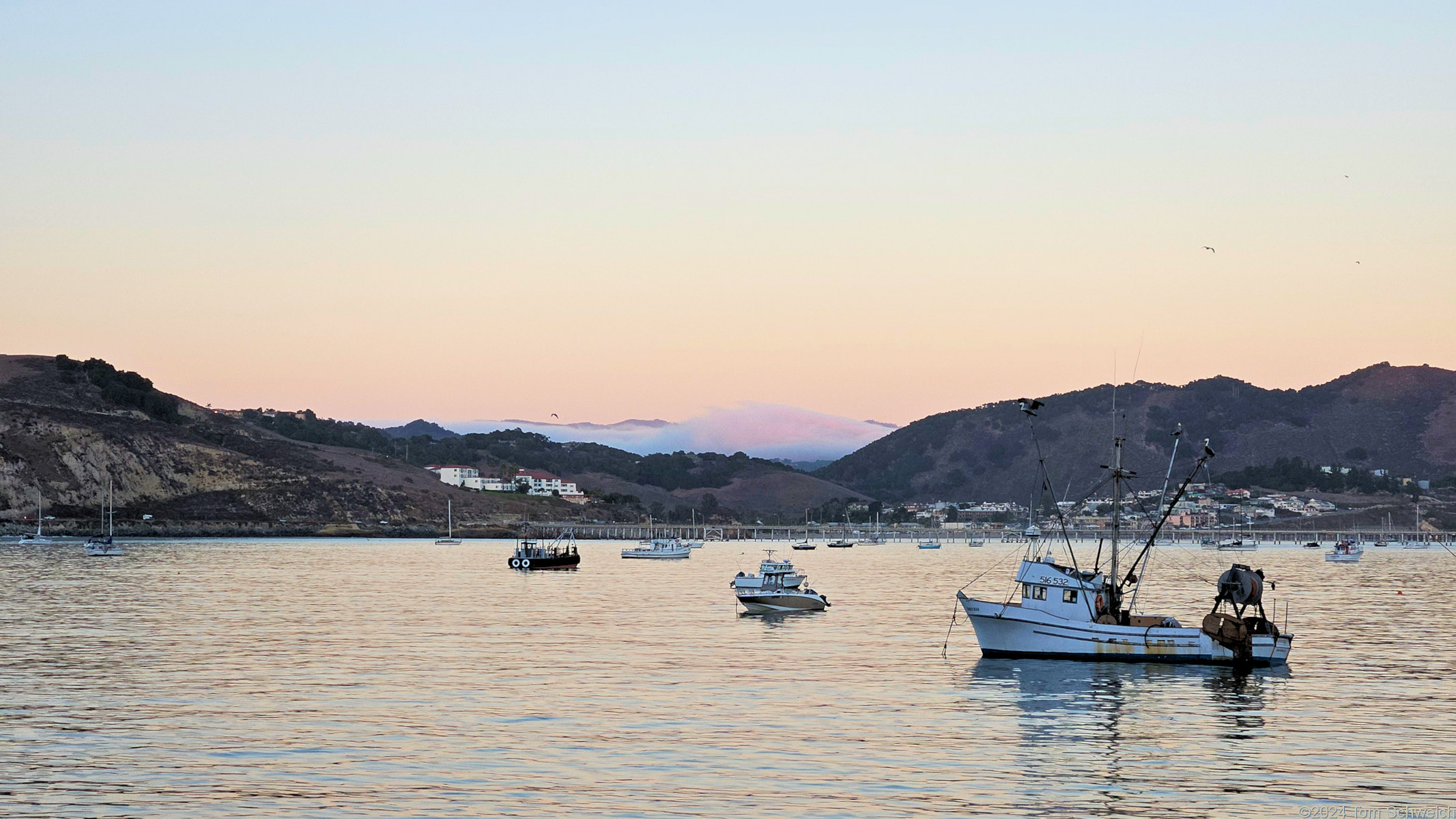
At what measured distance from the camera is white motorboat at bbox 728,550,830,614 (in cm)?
9481

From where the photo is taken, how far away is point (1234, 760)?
37938mm

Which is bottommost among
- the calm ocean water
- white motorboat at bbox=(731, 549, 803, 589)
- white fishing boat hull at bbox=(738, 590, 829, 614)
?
the calm ocean water

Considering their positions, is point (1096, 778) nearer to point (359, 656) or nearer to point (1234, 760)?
point (1234, 760)

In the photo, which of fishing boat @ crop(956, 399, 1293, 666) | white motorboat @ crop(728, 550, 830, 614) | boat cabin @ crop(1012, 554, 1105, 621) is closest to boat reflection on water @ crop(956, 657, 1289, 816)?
fishing boat @ crop(956, 399, 1293, 666)

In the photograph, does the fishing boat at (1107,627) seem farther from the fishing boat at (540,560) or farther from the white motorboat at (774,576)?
the fishing boat at (540,560)

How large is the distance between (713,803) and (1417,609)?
294 feet

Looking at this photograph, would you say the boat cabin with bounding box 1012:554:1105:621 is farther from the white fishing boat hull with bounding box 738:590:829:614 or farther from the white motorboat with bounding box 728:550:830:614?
the white motorboat with bounding box 728:550:830:614

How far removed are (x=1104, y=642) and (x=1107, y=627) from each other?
2.22 feet

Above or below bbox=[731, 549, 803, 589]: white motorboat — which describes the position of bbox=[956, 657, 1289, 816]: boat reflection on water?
below

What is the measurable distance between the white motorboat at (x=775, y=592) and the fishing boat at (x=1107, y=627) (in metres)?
32.0

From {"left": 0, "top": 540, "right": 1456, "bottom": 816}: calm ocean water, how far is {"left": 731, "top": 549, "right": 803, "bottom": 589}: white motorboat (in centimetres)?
900

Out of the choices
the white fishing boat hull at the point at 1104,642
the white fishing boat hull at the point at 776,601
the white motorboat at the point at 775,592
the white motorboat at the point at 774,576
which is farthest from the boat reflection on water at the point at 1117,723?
the white motorboat at the point at 774,576

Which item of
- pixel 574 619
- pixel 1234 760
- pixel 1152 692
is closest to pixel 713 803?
pixel 1234 760

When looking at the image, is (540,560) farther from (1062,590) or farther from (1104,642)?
(1104,642)
